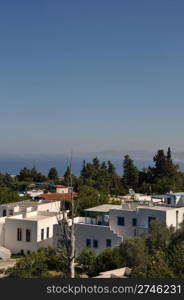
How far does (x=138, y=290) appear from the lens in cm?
886

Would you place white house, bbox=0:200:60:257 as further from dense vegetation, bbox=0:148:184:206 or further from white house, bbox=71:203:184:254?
dense vegetation, bbox=0:148:184:206

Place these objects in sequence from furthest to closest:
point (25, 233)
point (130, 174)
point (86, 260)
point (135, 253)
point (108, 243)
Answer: point (130, 174) < point (25, 233) < point (108, 243) < point (86, 260) < point (135, 253)

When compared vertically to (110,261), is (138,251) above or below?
above

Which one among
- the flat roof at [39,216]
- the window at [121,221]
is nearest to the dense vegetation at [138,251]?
the window at [121,221]

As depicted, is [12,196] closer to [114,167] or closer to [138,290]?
[114,167]

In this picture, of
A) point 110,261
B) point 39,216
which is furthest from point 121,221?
point 39,216

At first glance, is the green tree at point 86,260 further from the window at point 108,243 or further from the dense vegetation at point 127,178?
the dense vegetation at point 127,178

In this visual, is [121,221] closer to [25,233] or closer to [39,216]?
[25,233]

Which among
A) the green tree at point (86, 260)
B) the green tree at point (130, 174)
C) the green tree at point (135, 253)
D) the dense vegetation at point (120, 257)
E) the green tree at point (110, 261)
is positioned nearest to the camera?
the dense vegetation at point (120, 257)

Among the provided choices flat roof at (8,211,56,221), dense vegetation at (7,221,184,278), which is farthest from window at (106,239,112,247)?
flat roof at (8,211,56,221)

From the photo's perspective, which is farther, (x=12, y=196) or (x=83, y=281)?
(x=12, y=196)

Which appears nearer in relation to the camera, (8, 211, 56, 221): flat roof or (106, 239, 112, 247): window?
(106, 239, 112, 247): window

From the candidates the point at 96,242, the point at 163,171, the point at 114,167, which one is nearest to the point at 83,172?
the point at 114,167

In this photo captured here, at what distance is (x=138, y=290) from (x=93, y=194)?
3926 cm
